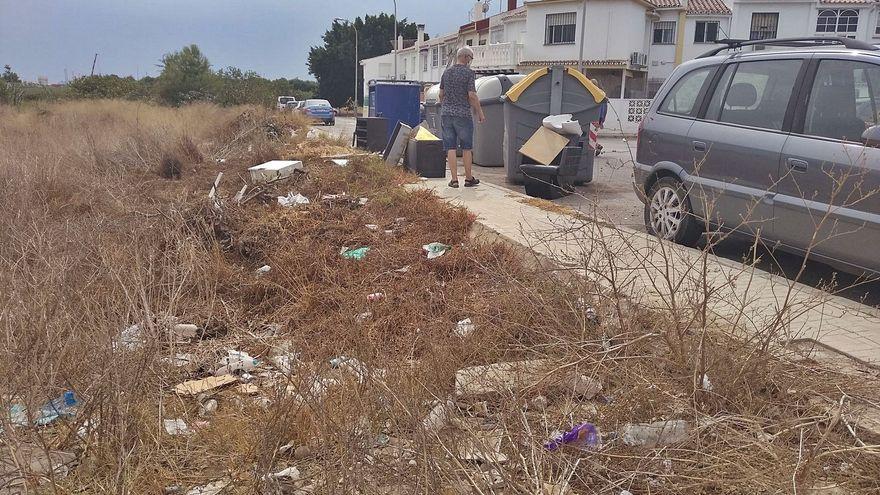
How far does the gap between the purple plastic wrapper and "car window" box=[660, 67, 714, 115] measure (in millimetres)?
4474

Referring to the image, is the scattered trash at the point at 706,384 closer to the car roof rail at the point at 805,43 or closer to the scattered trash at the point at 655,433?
the scattered trash at the point at 655,433

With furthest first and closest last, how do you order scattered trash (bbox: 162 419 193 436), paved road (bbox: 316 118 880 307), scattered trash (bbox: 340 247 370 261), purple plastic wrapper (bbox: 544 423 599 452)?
1. scattered trash (bbox: 340 247 370 261)
2. paved road (bbox: 316 118 880 307)
3. scattered trash (bbox: 162 419 193 436)
4. purple plastic wrapper (bbox: 544 423 599 452)

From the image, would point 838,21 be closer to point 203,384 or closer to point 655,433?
point 655,433

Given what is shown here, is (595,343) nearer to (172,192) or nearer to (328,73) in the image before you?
(172,192)

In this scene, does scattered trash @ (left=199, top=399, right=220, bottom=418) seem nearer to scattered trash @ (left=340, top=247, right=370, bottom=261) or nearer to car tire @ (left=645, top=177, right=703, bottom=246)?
scattered trash @ (left=340, top=247, right=370, bottom=261)

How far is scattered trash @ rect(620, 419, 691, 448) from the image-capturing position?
8.90ft

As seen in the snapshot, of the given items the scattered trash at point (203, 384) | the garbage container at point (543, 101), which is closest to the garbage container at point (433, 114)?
the garbage container at point (543, 101)

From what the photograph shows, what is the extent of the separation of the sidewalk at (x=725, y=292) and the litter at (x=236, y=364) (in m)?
2.04

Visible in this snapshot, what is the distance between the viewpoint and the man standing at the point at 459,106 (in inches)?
359

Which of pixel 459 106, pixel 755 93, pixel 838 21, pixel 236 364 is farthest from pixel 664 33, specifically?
pixel 236 364

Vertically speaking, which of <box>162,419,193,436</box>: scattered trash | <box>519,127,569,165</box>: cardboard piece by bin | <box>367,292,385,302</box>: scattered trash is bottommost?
<box>162,419,193,436</box>: scattered trash

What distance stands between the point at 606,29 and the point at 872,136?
1428 inches

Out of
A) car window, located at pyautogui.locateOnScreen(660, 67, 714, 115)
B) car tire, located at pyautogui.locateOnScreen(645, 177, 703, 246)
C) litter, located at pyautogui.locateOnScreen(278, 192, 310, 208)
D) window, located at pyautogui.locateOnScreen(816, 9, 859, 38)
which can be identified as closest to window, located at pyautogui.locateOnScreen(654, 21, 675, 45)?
window, located at pyautogui.locateOnScreen(816, 9, 859, 38)

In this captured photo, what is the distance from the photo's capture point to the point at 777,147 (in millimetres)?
5207
